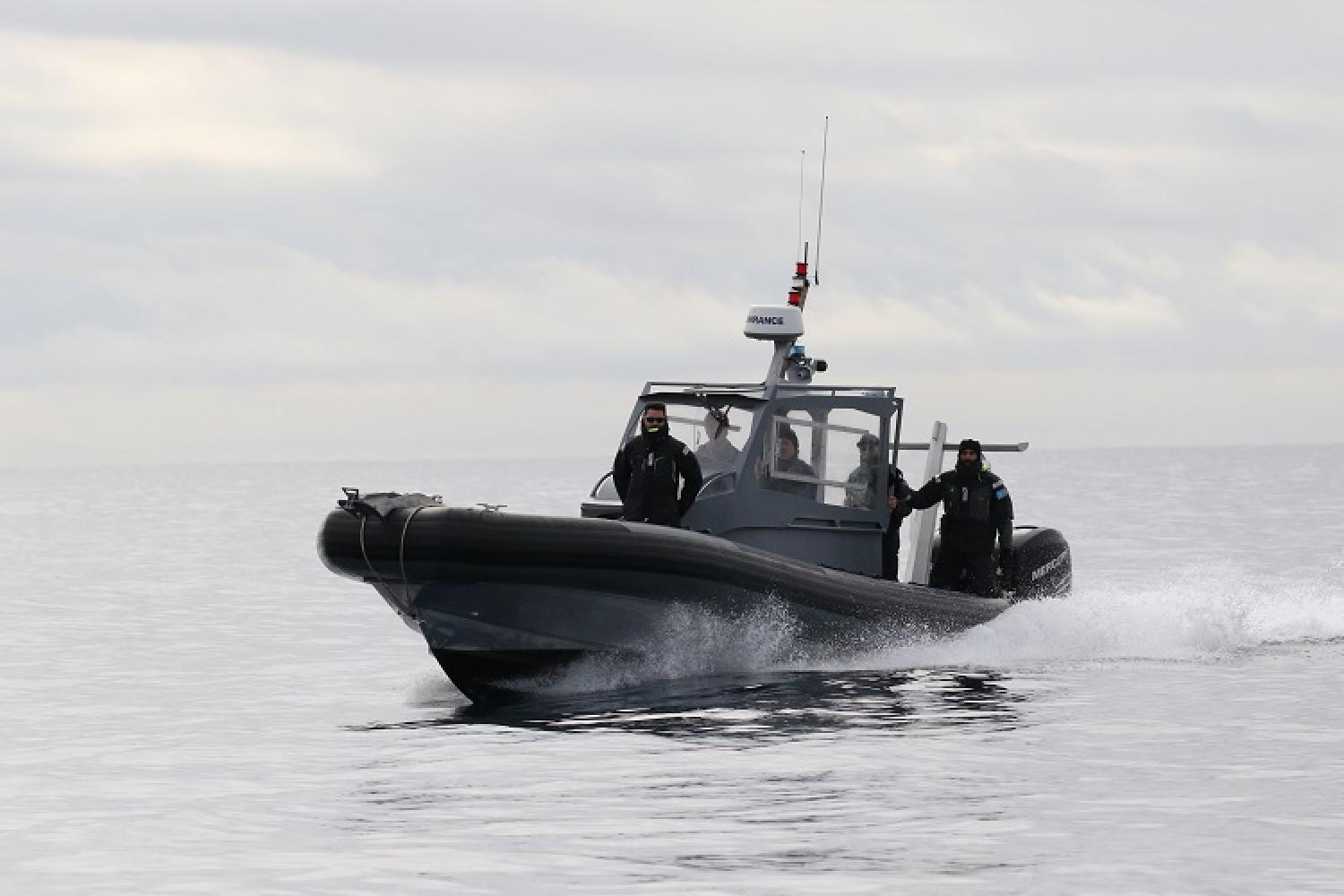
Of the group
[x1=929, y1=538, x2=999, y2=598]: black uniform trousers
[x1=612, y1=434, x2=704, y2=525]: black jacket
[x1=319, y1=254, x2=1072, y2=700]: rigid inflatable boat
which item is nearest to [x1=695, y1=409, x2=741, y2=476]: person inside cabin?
[x1=319, y1=254, x2=1072, y2=700]: rigid inflatable boat

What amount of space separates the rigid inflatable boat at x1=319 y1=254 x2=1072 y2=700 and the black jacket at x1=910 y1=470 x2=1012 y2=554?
0.99 ft

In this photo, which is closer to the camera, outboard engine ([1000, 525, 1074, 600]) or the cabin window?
the cabin window

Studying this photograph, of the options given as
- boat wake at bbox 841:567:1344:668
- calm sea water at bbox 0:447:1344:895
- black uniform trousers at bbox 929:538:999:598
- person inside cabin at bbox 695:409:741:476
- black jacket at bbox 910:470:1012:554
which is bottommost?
calm sea water at bbox 0:447:1344:895

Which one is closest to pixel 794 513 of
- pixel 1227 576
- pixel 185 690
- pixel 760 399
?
pixel 760 399

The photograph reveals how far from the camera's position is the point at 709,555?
13883 millimetres

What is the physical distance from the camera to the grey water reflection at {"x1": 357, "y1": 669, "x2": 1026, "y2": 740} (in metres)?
12.8

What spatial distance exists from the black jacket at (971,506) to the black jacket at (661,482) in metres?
2.21

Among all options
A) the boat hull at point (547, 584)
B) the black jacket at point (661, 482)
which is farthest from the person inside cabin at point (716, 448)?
the boat hull at point (547, 584)

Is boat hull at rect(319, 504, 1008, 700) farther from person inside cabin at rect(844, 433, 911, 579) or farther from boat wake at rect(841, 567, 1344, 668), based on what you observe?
boat wake at rect(841, 567, 1344, 668)

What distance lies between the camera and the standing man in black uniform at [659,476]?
14.3m

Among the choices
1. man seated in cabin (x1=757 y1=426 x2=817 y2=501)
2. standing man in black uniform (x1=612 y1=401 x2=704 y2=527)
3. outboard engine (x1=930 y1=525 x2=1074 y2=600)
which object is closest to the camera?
standing man in black uniform (x1=612 y1=401 x2=704 y2=527)

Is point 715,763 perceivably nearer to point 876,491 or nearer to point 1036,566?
point 876,491

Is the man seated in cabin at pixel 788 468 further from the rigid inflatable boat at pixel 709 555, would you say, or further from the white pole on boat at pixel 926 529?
the white pole on boat at pixel 926 529


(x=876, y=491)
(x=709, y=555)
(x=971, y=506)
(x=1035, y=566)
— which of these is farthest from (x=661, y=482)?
(x=1035, y=566)
